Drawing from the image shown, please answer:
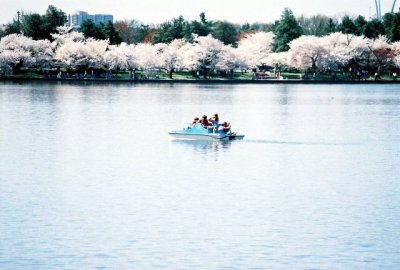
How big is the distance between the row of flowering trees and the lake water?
57.6 metres

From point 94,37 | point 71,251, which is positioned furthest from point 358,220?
point 94,37

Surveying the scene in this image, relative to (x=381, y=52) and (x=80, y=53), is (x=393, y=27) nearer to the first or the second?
(x=381, y=52)

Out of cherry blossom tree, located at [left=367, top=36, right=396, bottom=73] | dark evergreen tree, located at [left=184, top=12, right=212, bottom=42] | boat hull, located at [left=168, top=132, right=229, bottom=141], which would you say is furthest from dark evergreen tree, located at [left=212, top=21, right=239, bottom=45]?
boat hull, located at [left=168, top=132, right=229, bottom=141]

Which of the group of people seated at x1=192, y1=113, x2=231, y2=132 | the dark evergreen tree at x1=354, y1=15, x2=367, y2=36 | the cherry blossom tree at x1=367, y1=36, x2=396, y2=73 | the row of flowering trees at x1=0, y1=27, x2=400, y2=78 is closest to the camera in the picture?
the group of people seated at x1=192, y1=113, x2=231, y2=132

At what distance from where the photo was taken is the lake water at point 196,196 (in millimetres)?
18859

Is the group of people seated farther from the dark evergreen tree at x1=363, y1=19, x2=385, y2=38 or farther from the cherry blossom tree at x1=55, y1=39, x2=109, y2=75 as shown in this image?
the dark evergreen tree at x1=363, y1=19, x2=385, y2=38

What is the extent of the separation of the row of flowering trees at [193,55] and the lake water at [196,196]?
57.6 meters

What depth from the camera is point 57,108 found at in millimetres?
61031

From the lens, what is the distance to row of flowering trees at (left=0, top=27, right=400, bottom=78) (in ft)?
356

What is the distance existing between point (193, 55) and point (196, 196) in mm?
86806

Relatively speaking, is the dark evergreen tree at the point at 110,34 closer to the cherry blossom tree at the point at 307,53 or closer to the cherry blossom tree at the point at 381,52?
the cherry blossom tree at the point at 307,53

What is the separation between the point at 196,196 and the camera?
2581cm

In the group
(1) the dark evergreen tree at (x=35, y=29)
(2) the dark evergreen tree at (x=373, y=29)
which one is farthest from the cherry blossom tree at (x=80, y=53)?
(2) the dark evergreen tree at (x=373, y=29)

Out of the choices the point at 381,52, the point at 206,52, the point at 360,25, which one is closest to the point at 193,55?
the point at 206,52
